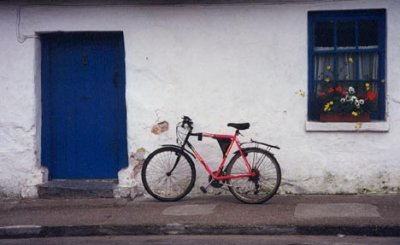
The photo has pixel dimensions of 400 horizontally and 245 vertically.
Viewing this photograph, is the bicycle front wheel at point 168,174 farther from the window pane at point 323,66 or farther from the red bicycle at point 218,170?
the window pane at point 323,66

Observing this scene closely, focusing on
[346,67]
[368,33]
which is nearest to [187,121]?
[346,67]

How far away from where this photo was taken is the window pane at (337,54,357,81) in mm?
10031

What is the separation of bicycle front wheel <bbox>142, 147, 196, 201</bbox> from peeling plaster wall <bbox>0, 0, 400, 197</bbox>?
1.01ft

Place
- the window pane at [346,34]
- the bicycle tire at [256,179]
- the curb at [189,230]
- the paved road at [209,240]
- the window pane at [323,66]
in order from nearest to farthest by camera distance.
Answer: the paved road at [209,240] < the curb at [189,230] < the bicycle tire at [256,179] < the window pane at [346,34] < the window pane at [323,66]

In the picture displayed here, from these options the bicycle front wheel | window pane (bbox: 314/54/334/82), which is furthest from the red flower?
the bicycle front wheel

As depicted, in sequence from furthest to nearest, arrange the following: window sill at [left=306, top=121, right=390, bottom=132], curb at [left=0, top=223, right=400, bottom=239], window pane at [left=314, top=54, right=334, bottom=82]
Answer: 1. window pane at [left=314, top=54, right=334, bottom=82]
2. window sill at [left=306, top=121, right=390, bottom=132]
3. curb at [left=0, top=223, right=400, bottom=239]

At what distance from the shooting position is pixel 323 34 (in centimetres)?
1002

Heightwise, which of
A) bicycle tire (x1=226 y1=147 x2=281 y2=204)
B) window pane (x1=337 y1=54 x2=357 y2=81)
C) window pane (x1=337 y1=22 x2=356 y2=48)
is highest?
window pane (x1=337 y1=22 x2=356 y2=48)

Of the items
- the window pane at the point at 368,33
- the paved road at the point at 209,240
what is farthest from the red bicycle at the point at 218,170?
the window pane at the point at 368,33

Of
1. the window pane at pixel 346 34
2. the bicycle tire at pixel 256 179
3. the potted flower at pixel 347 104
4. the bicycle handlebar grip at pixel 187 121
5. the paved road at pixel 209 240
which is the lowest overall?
the paved road at pixel 209 240

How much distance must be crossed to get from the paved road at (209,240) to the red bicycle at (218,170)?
1.57 meters

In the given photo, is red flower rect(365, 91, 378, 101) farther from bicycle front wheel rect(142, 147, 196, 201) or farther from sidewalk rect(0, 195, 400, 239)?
bicycle front wheel rect(142, 147, 196, 201)

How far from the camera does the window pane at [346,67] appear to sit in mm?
10031

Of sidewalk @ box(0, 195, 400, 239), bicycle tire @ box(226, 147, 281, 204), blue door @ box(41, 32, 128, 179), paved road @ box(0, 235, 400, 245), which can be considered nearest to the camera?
paved road @ box(0, 235, 400, 245)
